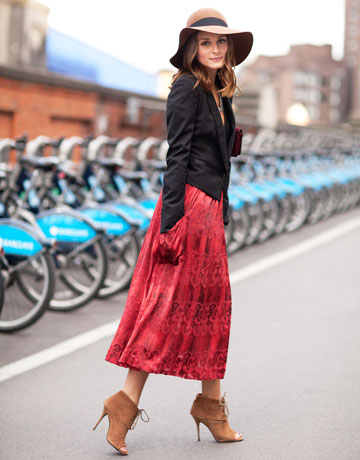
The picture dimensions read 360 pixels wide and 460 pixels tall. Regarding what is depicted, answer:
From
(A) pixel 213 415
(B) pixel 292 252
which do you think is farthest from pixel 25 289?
(B) pixel 292 252

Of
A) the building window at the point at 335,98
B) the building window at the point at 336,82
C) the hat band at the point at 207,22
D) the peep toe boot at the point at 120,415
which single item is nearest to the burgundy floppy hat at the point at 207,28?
the hat band at the point at 207,22

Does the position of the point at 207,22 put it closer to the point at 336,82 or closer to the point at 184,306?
the point at 184,306

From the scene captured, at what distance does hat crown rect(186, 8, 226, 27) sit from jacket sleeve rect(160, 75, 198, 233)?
24cm

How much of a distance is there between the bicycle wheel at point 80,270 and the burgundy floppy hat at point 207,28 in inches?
129

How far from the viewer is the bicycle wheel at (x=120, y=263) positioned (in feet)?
23.8

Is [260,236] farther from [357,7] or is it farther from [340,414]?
[357,7]

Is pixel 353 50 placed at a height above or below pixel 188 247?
above

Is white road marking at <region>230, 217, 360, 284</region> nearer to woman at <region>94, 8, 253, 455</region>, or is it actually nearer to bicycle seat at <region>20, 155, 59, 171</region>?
bicycle seat at <region>20, 155, 59, 171</region>

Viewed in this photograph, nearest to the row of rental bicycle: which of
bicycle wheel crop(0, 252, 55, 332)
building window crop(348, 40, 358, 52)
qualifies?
bicycle wheel crop(0, 252, 55, 332)

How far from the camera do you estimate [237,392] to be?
4.61m

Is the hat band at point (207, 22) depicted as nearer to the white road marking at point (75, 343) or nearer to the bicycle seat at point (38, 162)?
the white road marking at point (75, 343)

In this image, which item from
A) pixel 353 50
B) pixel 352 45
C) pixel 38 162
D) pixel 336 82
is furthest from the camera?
pixel 353 50

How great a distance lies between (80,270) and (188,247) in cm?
327

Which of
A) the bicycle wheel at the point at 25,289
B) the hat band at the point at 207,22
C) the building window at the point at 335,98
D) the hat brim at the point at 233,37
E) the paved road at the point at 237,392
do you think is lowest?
the paved road at the point at 237,392
